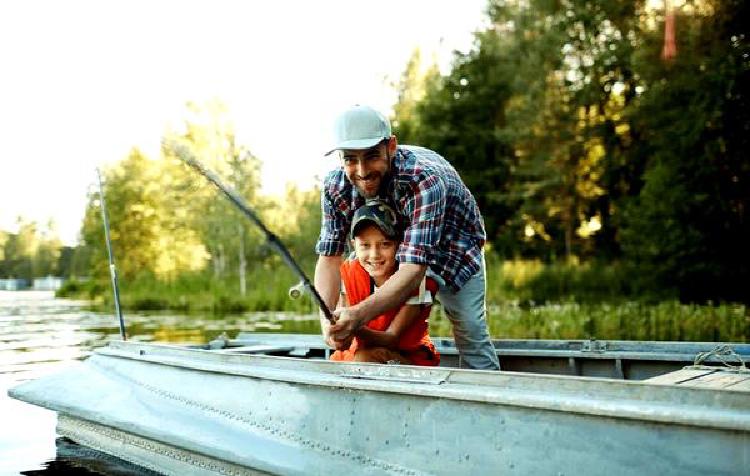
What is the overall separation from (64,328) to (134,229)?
27.8m

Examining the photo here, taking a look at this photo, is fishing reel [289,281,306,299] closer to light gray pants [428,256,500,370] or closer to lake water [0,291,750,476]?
light gray pants [428,256,500,370]

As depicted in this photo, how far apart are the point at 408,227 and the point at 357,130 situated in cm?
51

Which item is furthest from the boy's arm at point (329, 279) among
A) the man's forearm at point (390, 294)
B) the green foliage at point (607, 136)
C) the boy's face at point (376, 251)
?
the green foliage at point (607, 136)

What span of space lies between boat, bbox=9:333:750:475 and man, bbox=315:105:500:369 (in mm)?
386

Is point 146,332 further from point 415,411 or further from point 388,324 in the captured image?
point 415,411

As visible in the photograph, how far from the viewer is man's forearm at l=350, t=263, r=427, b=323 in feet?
12.5

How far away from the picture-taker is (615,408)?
9.23 ft

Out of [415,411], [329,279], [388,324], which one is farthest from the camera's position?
[329,279]

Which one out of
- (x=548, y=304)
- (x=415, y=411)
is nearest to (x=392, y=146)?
(x=415, y=411)

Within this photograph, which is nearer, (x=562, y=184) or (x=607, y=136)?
(x=607, y=136)

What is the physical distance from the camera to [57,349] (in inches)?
462

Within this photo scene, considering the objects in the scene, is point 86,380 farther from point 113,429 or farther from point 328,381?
point 328,381

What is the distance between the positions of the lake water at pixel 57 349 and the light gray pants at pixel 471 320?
2027 millimetres

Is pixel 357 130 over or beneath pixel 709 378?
over
